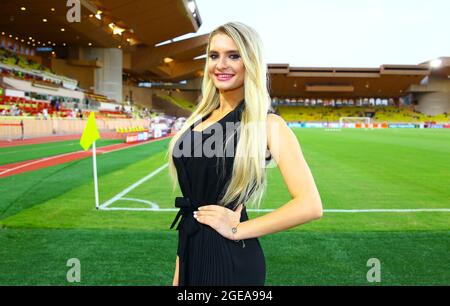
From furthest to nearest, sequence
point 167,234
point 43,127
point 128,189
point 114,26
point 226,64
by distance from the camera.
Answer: point 114,26 → point 43,127 → point 128,189 → point 167,234 → point 226,64

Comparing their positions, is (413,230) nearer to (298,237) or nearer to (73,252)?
(298,237)

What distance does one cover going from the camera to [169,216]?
6.56 m

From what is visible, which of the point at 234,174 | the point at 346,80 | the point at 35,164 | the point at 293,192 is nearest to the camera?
the point at 293,192

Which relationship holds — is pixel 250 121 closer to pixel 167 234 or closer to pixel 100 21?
pixel 167 234

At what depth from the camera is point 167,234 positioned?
5.47 metres

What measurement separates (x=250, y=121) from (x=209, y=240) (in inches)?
22.9

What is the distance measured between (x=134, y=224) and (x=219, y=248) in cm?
443

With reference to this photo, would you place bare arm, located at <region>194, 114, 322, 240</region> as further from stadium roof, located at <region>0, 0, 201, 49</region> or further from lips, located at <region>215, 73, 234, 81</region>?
stadium roof, located at <region>0, 0, 201, 49</region>

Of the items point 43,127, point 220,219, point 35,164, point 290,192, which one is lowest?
point 35,164

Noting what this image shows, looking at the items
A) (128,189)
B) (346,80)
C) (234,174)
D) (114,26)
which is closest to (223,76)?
(234,174)

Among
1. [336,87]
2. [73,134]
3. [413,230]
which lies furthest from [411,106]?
[413,230]

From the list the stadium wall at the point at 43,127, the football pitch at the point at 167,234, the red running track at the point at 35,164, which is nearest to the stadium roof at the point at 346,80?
the stadium wall at the point at 43,127

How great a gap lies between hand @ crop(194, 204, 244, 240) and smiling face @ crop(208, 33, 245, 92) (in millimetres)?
582

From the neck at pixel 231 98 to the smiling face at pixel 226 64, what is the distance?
0.8 inches
